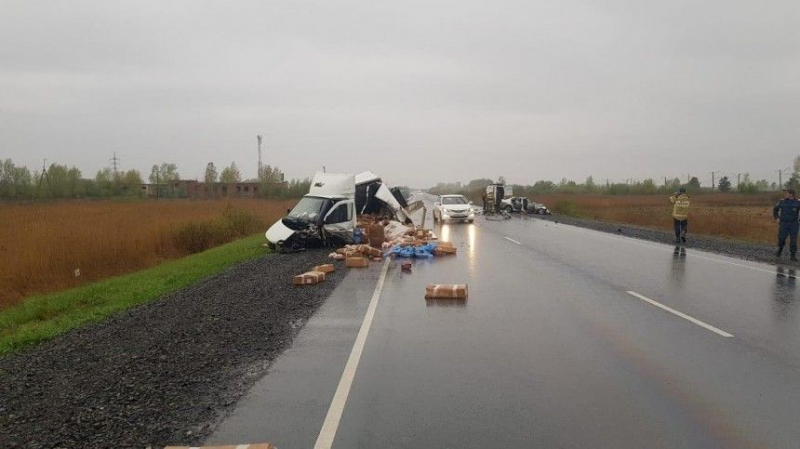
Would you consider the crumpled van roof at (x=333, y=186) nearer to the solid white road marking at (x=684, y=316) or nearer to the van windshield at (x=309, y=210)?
the van windshield at (x=309, y=210)

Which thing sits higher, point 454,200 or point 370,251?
point 454,200

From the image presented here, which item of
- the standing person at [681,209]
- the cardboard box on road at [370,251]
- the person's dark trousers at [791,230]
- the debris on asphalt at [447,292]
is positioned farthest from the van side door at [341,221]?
the person's dark trousers at [791,230]

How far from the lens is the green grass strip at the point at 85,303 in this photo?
967 cm

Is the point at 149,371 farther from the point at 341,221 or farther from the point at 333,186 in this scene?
the point at 333,186

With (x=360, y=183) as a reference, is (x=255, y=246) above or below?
below

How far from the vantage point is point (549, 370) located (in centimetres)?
622

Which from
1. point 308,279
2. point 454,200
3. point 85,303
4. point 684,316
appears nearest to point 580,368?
point 684,316

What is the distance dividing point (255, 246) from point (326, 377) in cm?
1648

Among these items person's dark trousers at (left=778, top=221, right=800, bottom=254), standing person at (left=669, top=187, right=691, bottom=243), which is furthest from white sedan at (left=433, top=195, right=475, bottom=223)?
person's dark trousers at (left=778, top=221, right=800, bottom=254)

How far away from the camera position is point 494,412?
5.04 metres

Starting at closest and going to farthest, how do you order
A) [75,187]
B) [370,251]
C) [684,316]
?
[684,316]
[370,251]
[75,187]

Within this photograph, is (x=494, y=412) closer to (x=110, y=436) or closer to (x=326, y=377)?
(x=326, y=377)

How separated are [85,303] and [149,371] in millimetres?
7830

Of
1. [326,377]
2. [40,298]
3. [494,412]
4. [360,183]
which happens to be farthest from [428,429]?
[360,183]
